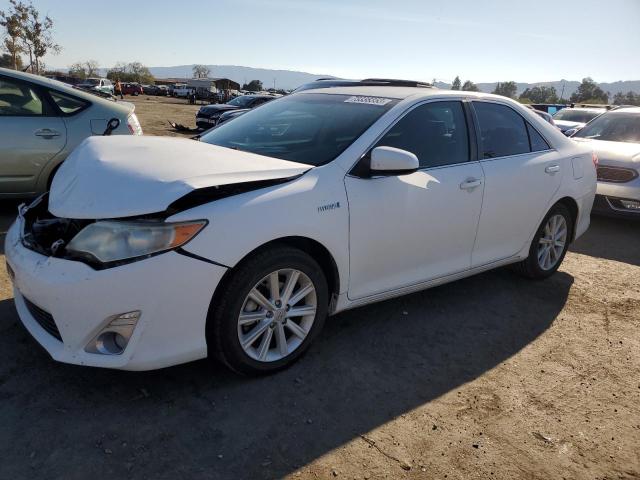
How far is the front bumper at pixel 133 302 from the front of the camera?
2.40 metres

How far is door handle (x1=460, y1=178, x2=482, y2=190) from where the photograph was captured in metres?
3.70

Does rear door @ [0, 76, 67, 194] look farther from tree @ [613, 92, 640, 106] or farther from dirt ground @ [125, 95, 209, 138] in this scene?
tree @ [613, 92, 640, 106]

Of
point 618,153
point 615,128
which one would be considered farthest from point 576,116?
point 618,153

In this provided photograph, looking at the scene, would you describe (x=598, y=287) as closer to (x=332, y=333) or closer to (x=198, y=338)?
(x=332, y=333)

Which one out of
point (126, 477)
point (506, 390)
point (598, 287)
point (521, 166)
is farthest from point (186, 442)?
point (598, 287)

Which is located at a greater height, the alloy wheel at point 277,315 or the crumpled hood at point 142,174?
the crumpled hood at point 142,174

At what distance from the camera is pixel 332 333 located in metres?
3.57

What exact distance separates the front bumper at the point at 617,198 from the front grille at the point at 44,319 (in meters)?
6.69

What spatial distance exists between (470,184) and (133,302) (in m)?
2.40

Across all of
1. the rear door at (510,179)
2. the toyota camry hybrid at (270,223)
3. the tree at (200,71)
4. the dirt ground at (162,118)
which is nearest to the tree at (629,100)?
the dirt ground at (162,118)

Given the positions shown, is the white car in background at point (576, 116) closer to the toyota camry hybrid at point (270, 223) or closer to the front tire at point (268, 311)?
the toyota camry hybrid at point (270, 223)

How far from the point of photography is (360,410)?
9.07ft

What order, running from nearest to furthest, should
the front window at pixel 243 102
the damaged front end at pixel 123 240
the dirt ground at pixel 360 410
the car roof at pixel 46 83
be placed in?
the dirt ground at pixel 360 410 → the damaged front end at pixel 123 240 → the car roof at pixel 46 83 → the front window at pixel 243 102

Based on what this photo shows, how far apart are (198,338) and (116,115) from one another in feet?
12.9
